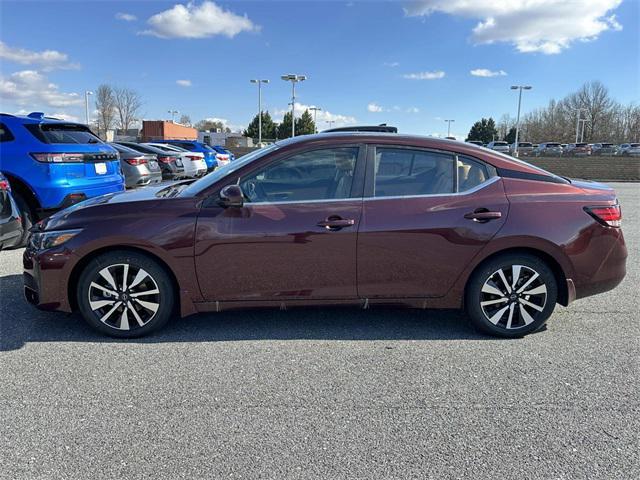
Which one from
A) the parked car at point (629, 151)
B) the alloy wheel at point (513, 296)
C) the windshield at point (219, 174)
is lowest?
the alloy wheel at point (513, 296)

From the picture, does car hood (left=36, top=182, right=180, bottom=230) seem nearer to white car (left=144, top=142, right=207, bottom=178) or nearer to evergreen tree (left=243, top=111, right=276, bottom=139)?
white car (left=144, top=142, right=207, bottom=178)

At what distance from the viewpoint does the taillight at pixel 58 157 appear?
6391 mm

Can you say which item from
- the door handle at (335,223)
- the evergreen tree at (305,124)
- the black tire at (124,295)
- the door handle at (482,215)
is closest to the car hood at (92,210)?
the black tire at (124,295)

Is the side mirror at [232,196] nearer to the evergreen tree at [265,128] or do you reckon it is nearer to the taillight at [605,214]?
the taillight at [605,214]

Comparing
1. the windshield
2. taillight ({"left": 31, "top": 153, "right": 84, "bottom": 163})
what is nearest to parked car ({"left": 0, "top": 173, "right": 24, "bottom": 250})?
taillight ({"left": 31, "top": 153, "right": 84, "bottom": 163})

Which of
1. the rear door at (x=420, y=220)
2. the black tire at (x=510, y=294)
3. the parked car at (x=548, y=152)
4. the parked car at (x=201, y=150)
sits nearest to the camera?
the rear door at (x=420, y=220)

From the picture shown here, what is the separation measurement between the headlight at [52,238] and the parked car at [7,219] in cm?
204

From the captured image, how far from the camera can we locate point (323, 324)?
4.05 metres

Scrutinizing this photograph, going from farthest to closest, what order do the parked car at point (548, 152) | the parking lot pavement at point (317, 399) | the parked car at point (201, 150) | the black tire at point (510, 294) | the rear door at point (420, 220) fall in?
the parked car at point (548, 152)
the parked car at point (201, 150)
the black tire at point (510, 294)
the rear door at point (420, 220)
the parking lot pavement at point (317, 399)

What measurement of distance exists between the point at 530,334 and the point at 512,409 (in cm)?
128

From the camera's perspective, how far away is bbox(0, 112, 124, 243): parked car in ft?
20.9

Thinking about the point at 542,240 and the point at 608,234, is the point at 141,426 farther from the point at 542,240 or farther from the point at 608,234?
the point at 608,234

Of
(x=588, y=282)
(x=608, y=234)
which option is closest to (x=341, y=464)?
(x=588, y=282)

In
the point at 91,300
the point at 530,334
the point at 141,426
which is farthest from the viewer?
the point at 530,334
